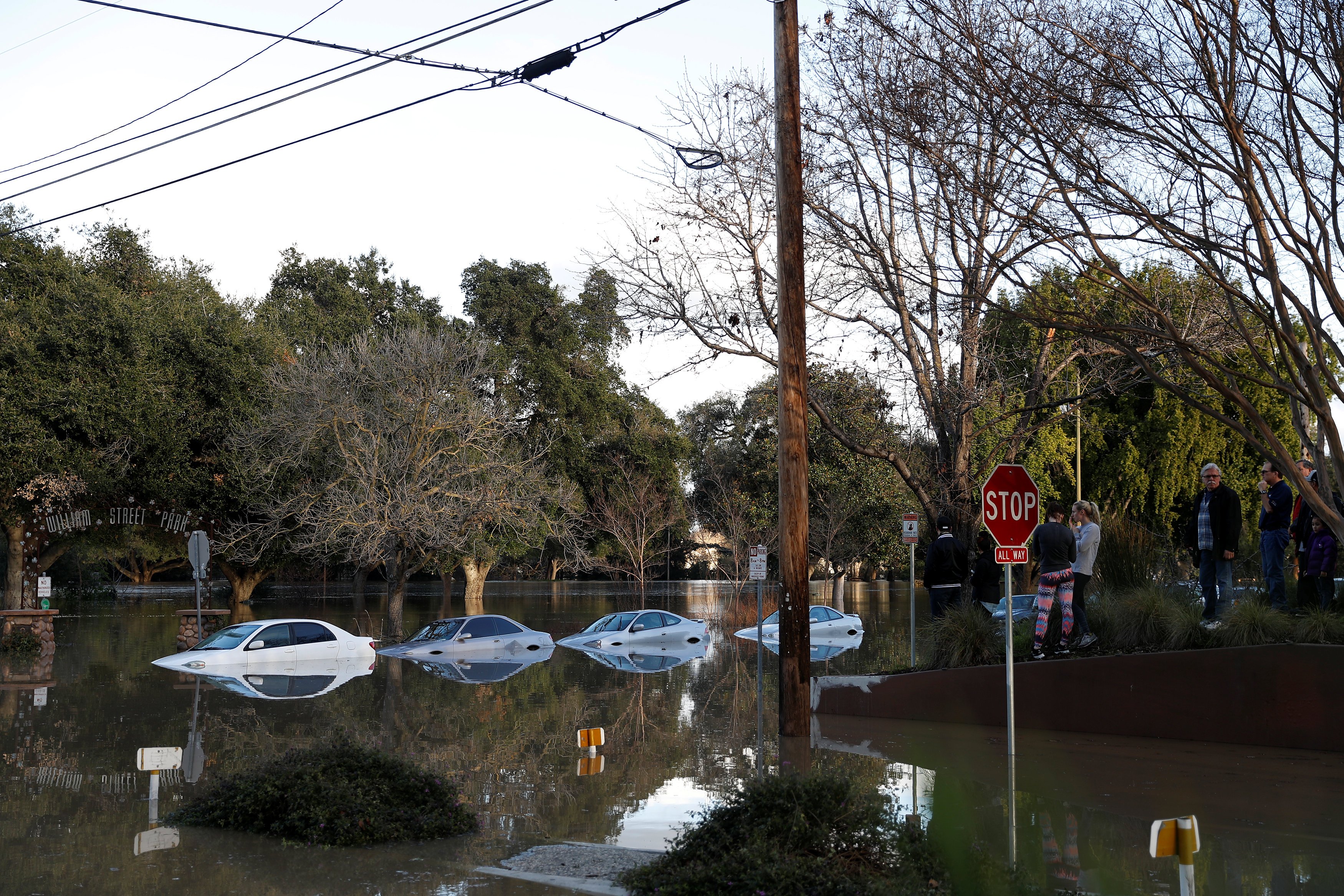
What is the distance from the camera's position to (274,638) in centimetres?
2209

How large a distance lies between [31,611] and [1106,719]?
77.7 feet

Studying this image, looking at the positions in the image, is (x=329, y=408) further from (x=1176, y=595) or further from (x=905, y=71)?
(x=1176, y=595)

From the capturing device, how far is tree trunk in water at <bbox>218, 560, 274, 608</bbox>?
44938mm

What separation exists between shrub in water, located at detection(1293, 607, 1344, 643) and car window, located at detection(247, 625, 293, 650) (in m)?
17.8

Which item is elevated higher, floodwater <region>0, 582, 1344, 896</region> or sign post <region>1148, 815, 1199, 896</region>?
sign post <region>1148, 815, 1199, 896</region>

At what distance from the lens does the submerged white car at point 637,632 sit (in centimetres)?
2677

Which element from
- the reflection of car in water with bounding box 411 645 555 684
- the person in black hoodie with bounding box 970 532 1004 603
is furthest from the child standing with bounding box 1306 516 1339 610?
the reflection of car in water with bounding box 411 645 555 684

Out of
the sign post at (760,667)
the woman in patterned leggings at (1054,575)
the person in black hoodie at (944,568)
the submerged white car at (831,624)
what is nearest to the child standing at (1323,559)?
the woman in patterned leggings at (1054,575)

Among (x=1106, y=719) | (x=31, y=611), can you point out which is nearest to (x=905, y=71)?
(x=1106, y=719)

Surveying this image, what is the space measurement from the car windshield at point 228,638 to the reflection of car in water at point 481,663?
3396 mm

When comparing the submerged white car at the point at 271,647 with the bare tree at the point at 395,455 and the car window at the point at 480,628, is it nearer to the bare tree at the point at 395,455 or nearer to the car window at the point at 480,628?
the car window at the point at 480,628

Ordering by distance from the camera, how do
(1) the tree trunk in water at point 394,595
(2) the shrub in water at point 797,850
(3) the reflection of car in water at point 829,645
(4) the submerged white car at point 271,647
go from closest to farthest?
(2) the shrub in water at point 797,850
(4) the submerged white car at point 271,647
(3) the reflection of car in water at point 829,645
(1) the tree trunk in water at point 394,595

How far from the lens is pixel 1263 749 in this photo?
38.4 feet

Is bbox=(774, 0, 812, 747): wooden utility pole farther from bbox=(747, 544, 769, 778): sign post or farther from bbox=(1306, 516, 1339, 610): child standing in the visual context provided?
bbox=(1306, 516, 1339, 610): child standing
